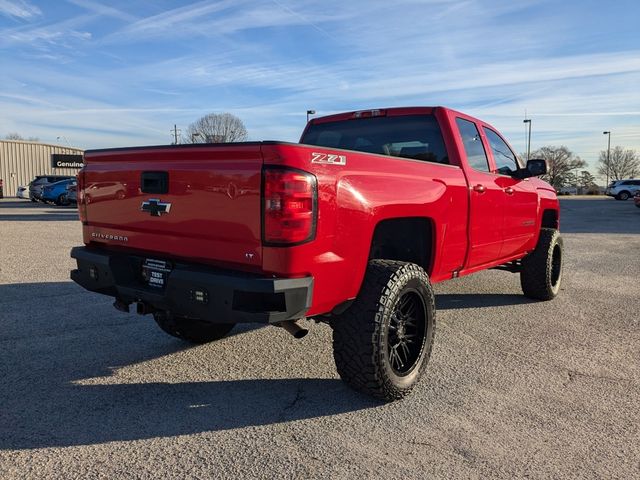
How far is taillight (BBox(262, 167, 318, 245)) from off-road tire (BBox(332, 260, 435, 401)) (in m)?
0.72

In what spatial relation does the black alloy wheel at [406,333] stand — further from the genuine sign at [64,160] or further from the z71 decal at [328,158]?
the genuine sign at [64,160]

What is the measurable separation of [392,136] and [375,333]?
2.25m

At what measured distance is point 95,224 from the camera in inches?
148

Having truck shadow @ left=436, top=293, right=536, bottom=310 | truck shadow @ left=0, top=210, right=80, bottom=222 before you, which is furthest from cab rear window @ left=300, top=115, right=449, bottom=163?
truck shadow @ left=0, top=210, right=80, bottom=222

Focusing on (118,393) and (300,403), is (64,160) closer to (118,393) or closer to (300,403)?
(118,393)

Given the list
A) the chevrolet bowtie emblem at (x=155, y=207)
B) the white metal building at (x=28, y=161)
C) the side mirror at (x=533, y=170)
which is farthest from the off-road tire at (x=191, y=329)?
the white metal building at (x=28, y=161)

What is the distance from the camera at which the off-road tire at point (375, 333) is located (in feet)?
10.4

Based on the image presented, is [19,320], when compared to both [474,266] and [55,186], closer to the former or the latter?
[474,266]

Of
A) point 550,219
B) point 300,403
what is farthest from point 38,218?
point 300,403

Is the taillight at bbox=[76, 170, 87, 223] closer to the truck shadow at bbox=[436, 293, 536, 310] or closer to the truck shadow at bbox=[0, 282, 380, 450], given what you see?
the truck shadow at bbox=[0, 282, 380, 450]

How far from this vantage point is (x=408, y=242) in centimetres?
406

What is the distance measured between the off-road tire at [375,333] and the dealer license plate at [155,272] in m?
1.09

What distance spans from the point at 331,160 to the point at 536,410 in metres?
2.05

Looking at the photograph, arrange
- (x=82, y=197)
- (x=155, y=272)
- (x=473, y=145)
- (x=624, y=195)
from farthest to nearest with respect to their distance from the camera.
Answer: (x=624, y=195)
(x=473, y=145)
(x=82, y=197)
(x=155, y=272)
